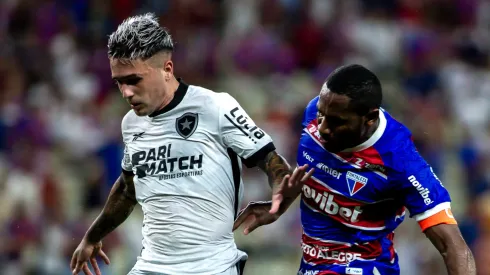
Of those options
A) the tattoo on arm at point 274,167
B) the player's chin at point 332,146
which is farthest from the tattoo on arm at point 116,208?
the player's chin at point 332,146

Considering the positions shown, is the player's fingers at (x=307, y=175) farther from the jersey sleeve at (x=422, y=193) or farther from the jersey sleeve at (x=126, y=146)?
the jersey sleeve at (x=126, y=146)

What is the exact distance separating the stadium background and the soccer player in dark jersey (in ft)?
15.3

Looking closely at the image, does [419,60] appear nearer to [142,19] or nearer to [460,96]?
[460,96]

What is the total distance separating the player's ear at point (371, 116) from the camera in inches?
214

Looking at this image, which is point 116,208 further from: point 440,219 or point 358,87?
point 440,219

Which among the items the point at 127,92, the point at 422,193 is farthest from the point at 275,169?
the point at 127,92

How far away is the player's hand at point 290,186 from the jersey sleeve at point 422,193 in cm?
65

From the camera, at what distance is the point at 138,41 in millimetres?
5371

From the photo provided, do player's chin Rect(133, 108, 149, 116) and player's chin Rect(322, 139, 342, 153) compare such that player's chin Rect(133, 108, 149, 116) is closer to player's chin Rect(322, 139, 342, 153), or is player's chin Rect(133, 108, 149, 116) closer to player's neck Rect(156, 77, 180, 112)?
player's neck Rect(156, 77, 180, 112)

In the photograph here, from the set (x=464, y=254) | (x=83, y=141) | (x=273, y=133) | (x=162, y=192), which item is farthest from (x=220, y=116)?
(x=83, y=141)

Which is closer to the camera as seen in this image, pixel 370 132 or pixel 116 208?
pixel 370 132

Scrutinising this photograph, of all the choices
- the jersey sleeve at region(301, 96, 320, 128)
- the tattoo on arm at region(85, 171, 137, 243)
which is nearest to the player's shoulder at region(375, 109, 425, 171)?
the jersey sleeve at region(301, 96, 320, 128)

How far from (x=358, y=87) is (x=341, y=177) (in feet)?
2.06

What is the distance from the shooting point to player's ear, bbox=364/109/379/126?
543 centimetres
